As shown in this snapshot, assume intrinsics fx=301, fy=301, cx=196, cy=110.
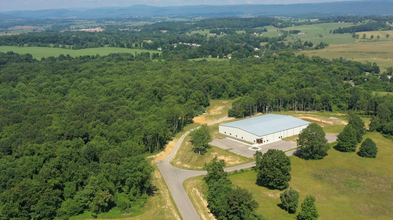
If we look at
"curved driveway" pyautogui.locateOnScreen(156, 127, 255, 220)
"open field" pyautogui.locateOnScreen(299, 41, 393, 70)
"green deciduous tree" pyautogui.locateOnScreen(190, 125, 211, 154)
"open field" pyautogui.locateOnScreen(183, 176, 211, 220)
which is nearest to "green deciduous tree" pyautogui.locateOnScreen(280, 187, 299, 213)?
"open field" pyautogui.locateOnScreen(183, 176, 211, 220)

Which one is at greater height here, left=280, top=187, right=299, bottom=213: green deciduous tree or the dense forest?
the dense forest

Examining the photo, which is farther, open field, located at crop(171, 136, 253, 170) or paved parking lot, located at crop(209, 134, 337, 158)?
paved parking lot, located at crop(209, 134, 337, 158)

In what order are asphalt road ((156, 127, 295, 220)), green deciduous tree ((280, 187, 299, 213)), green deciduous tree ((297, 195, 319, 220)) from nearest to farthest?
→ green deciduous tree ((297, 195, 319, 220)) < green deciduous tree ((280, 187, 299, 213)) < asphalt road ((156, 127, 295, 220))

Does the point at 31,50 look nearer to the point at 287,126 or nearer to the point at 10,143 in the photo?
the point at 10,143

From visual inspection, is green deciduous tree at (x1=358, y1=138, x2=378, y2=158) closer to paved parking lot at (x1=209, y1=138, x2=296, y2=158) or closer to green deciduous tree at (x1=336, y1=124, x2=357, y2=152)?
green deciduous tree at (x1=336, y1=124, x2=357, y2=152)

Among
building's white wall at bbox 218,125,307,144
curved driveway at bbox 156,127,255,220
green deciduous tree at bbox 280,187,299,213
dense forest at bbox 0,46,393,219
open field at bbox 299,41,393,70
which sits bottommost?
curved driveway at bbox 156,127,255,220

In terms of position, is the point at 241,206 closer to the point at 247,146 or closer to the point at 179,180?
the point at 179,180
